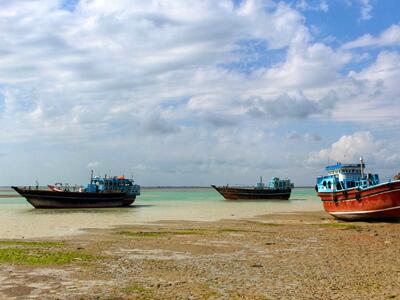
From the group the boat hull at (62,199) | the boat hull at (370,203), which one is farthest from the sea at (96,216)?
the boat hull at (370,203)

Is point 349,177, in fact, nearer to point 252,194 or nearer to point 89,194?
point 89,194

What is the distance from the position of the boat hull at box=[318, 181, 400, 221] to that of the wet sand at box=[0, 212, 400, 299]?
23.9 ft

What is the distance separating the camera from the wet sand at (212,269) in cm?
1048

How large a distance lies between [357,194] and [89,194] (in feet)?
112

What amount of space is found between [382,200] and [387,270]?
662 inches

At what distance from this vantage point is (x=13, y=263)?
47.8ft

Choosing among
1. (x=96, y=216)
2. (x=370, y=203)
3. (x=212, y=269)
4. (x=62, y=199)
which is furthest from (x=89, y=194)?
(x=212, y=269)

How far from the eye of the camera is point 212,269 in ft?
44.1

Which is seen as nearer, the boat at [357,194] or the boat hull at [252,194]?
the boat at [357,194]

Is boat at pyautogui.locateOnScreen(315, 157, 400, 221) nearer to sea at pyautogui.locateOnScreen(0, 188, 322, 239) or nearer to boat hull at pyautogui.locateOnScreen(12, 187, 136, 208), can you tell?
sea at pyautogui.locateOnScreen(0, 188, 322, 239)

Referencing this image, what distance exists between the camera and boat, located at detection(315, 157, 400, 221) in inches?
1107

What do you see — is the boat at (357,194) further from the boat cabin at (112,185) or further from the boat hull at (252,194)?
the boat hull at (252,194)

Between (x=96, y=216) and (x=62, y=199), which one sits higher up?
(x=62, y=199)

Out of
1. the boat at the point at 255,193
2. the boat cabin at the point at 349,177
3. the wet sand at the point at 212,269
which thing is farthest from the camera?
the boat at the point at 255,193
